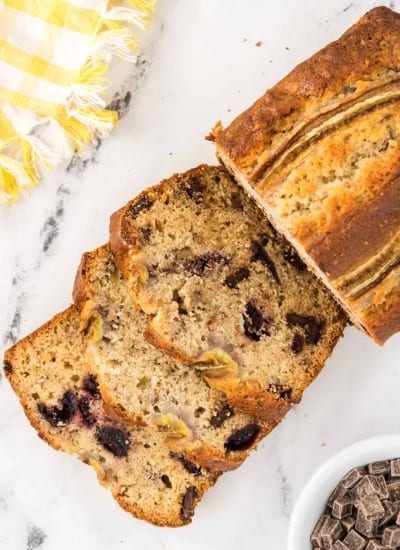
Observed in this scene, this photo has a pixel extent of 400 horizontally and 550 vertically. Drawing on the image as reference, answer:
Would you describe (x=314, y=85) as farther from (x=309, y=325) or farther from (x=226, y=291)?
(x=309, y=325)

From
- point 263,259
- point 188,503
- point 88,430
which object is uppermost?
point 263,259

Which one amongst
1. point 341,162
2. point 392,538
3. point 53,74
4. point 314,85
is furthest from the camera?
point 53,74

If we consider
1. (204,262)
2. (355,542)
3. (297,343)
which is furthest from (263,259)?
(355,542)

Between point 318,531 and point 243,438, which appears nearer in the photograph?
point 243,438

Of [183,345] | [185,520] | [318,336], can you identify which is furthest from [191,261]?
[185,520]

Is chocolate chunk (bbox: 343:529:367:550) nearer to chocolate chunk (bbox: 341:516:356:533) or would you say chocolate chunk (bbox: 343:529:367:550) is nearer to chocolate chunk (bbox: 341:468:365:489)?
chocolate chunk (bbox: 341:516:356:533)

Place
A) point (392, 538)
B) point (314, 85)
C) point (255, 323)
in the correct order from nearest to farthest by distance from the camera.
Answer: point (314, 85)
point (255, 323)
point (392, 538)
